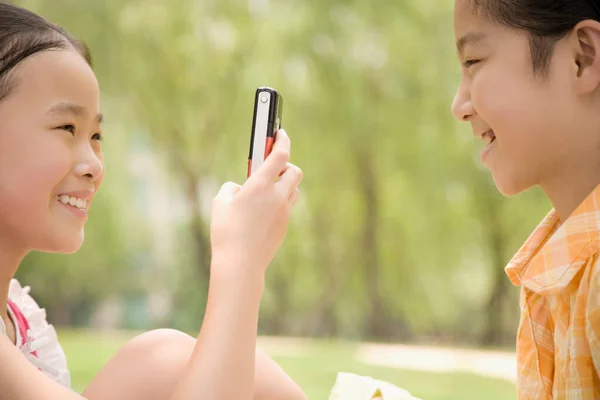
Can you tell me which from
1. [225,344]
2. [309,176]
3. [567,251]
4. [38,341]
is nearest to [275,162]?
[225,344]

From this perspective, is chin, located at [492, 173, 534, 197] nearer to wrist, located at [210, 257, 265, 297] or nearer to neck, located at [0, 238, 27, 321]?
wrist, located at [210, 257, 265, 297]

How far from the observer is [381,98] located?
13.2 feet

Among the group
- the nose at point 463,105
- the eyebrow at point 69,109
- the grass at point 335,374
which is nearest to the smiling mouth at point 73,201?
the eyebrow at point 69,109

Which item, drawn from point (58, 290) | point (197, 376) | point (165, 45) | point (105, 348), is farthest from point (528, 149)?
point (58, 290)

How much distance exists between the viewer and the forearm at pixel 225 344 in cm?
Result: 65

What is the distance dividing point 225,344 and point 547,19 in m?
0.48

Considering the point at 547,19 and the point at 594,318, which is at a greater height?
the point at 547,19

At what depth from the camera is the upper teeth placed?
2.78 feet

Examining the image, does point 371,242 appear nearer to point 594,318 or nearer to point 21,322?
point 21,322

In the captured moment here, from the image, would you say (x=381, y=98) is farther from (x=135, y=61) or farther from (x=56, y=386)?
(x=56, y=386)

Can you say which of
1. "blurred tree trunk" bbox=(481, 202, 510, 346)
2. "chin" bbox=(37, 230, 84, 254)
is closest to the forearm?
"chin" bbox=(37, 230, 84, 254)

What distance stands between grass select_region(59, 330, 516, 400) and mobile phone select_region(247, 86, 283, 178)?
1177 mm

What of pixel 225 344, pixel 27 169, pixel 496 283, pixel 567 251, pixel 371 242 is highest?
pixel 371 242

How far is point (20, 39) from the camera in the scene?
33.1 inches
